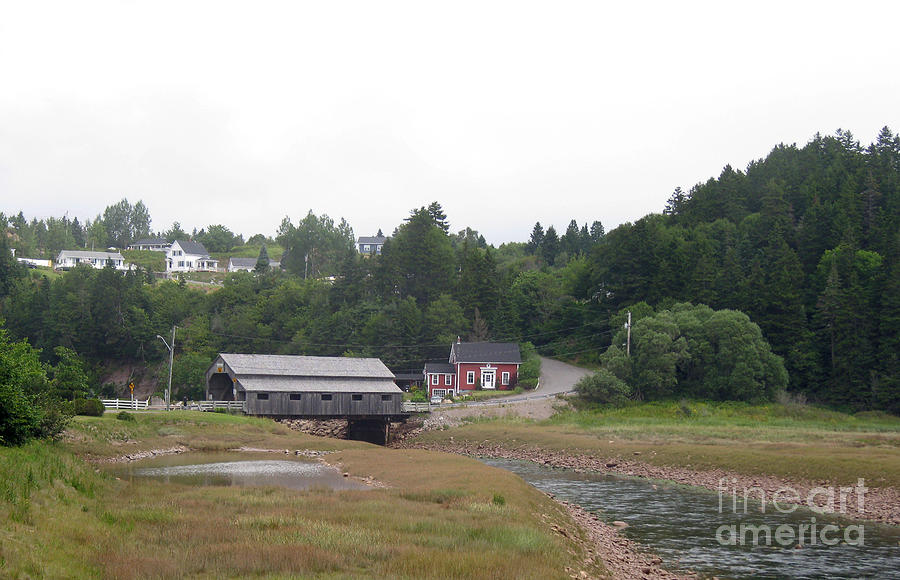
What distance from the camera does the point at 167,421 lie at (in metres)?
54.1

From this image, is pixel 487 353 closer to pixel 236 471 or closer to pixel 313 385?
pixel 313 385

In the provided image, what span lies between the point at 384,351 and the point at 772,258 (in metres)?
54.0

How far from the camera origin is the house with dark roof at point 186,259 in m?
187

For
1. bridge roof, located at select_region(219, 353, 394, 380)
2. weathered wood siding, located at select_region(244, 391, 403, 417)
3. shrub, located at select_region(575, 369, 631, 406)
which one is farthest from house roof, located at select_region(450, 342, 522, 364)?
weathered wood siding, located at select_region(244, 391, 403, 417)

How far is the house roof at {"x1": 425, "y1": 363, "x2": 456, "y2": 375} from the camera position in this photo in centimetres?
9244

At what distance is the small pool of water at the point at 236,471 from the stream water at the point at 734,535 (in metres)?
12.0

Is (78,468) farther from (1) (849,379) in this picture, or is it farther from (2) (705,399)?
(1) (849,379)

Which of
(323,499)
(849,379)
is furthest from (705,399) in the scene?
(323,499)

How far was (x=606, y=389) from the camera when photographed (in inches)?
2785

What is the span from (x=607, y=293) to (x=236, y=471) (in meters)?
77.2

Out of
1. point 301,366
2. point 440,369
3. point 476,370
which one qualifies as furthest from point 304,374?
point 476,370

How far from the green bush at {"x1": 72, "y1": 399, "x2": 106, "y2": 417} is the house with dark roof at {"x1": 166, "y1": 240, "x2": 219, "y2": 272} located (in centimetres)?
14268

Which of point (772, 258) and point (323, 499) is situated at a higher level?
point (772, 258)

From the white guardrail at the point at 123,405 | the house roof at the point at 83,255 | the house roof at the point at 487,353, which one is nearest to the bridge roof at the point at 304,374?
the white guardrail at the point at 123,405
